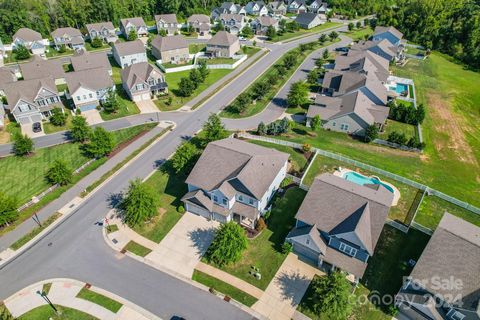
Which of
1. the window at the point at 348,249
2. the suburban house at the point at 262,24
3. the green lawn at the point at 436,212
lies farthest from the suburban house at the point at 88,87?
the suburban house at the point at 262,24

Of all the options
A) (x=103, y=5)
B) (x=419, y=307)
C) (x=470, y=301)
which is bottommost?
(x=419, y=307)

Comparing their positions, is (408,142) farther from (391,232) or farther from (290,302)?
(290,302)

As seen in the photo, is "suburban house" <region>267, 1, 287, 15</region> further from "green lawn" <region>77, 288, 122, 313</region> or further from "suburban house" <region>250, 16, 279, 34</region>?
"green lawn" <region>77, 288, 122, 313</region>

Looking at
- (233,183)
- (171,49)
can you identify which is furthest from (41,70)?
(233,183)

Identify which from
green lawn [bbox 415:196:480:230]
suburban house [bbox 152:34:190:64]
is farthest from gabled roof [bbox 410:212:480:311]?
suburban house [bbox 152:34:190:64]

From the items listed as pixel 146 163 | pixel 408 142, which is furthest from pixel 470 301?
pixel 146 163

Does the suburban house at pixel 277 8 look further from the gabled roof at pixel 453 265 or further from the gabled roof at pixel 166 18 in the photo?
the gabled roof at pixel 453 265
